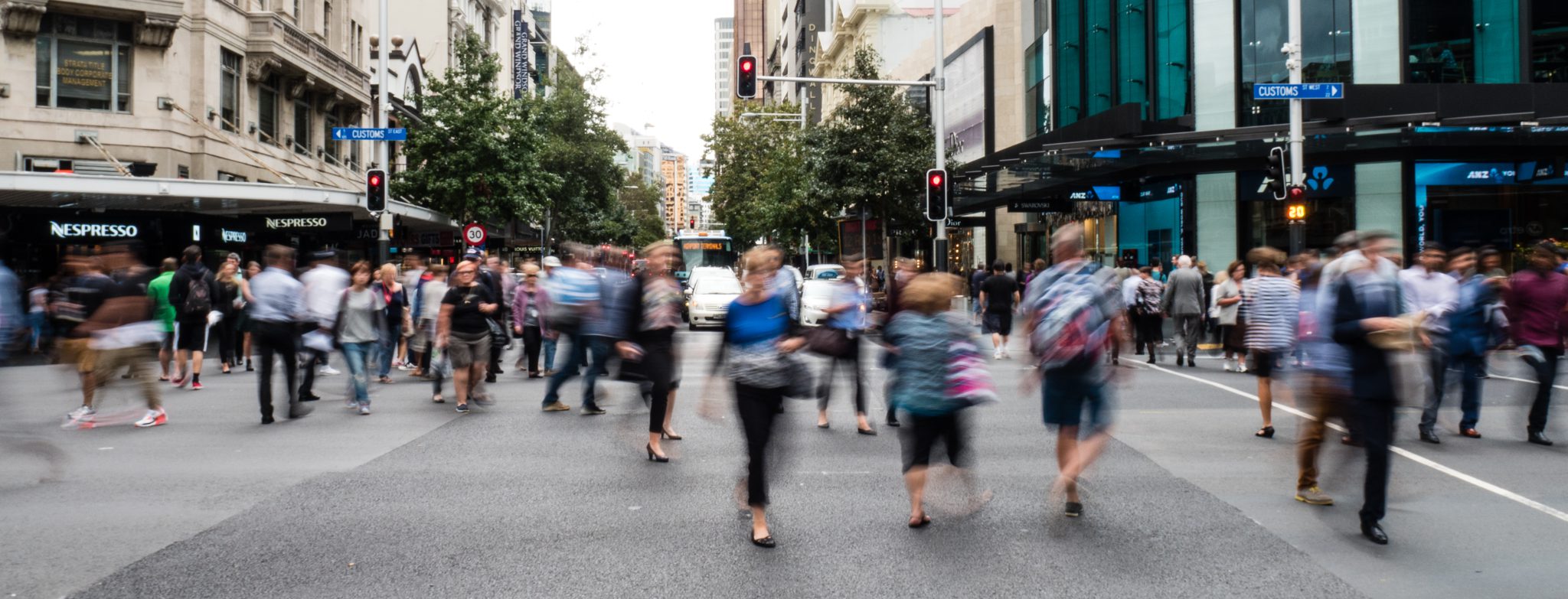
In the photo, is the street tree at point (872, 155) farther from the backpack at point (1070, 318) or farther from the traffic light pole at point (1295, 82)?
the backpack at point (1070, 318)

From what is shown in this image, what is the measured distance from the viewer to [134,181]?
1983 centimetres

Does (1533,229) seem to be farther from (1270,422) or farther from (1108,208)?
(1270,422)

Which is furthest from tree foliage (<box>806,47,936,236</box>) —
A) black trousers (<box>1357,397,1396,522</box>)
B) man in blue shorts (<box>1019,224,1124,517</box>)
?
black trousers (<box>1357,397,1396,522</box>)

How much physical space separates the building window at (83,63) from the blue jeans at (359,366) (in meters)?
16.4

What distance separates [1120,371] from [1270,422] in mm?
3503

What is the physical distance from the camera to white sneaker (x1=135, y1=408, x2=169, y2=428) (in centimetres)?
1022

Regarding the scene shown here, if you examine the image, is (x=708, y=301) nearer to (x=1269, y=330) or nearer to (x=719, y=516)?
(x=1269, y=330)

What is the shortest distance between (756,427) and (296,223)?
22506 mm

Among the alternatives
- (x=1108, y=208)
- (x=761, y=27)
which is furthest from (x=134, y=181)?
(x=761, y=27)

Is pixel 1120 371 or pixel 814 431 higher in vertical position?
pixel 1120 371

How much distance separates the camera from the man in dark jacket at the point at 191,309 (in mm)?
13555

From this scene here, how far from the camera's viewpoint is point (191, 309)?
1358cm

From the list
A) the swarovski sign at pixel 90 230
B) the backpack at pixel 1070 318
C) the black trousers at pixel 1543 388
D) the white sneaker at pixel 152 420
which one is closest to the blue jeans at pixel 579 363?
the white sneaker at pixel 152 420

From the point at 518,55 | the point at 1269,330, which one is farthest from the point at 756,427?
the point at 518,55
